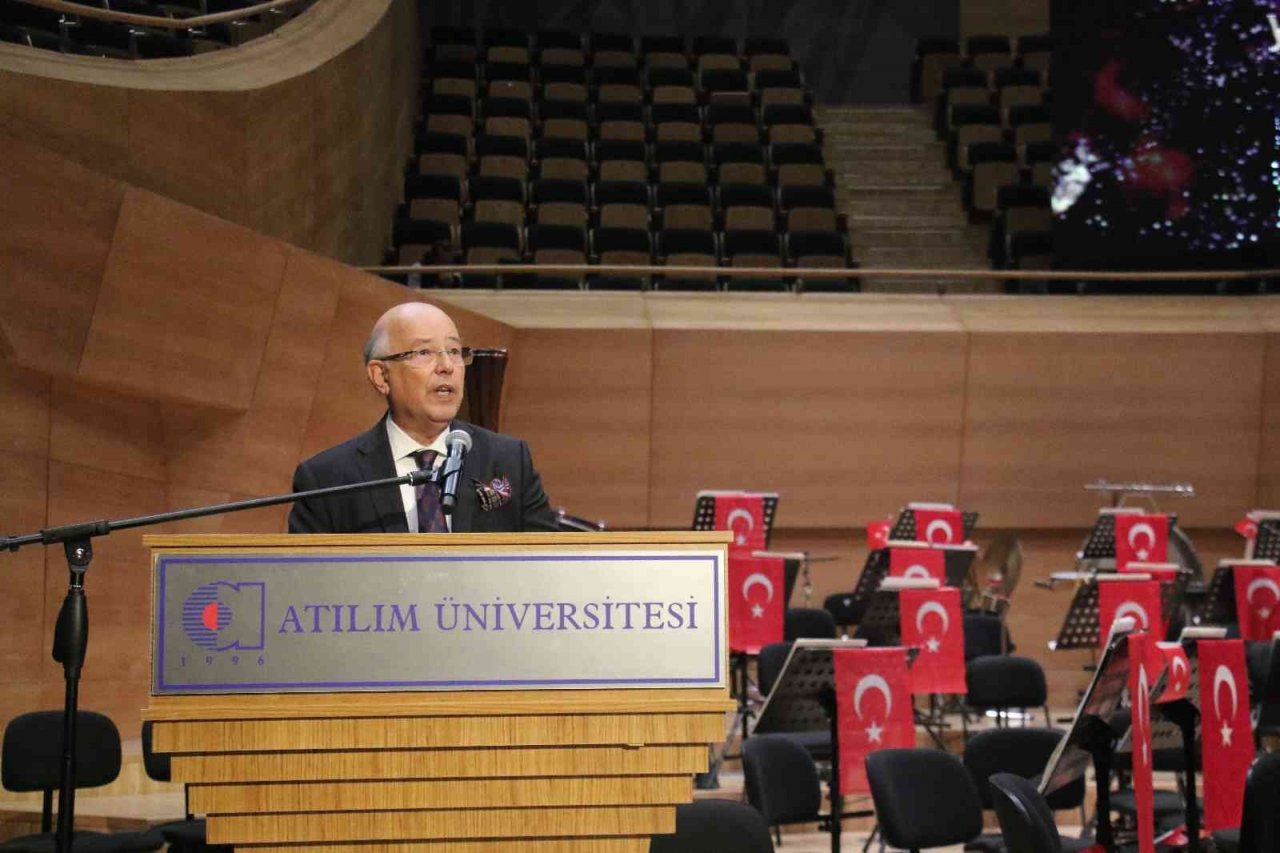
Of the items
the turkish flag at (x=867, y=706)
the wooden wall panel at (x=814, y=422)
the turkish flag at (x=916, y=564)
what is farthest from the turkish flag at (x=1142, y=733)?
the wooden wall panel at (x=814, y=422)

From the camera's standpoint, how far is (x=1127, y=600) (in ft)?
22.9

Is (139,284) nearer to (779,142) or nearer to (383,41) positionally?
(383,41)

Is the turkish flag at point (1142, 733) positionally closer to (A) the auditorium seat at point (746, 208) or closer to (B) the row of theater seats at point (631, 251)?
(B) the row of theater seats at point (631, 251)

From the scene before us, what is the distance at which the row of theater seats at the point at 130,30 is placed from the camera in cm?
673

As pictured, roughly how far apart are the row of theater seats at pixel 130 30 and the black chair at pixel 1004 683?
4.63m

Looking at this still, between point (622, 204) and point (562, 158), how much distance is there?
3.04ft

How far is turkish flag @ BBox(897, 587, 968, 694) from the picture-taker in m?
7.05

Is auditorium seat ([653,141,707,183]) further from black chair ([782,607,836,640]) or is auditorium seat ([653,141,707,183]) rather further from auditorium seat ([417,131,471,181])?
black chair ([782,607,836,640])

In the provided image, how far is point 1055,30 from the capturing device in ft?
39.7

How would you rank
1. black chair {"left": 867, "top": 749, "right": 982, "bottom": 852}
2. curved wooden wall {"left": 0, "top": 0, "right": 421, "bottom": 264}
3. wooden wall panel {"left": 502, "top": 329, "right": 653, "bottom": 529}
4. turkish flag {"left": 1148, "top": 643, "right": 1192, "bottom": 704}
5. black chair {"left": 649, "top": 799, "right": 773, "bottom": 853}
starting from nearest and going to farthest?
Answer: black chair {"left": 649, "top": 799, "right": 773, "bottom": 853}
turkish flag {"left": 1148, "top": 643, "right": 1192, "bottom": 704}
black chair {"left": 867, "top": 749, "right": 982, "bottom": 852}
curved wooden wall {"left": 0, "top": 0, "right": 421, "bottom": 264}
wooden wall panel {"left": 502, "top": 329, "right": 653, "bottom": 529}

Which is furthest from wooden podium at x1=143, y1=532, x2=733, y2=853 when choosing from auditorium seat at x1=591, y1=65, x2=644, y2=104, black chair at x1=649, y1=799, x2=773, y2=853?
auditorium seat at x1=591, y1=65, x2=644, y2=104

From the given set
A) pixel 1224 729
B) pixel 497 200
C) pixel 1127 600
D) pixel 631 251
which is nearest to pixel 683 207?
pixel 631 251

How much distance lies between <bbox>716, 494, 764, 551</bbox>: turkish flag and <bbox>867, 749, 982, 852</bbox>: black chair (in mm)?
4174

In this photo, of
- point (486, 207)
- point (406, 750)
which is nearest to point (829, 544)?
point (486, 207)
